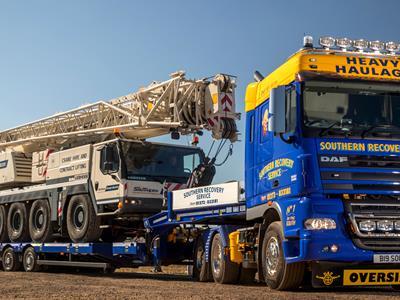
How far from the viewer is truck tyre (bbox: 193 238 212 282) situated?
13664 millimetres

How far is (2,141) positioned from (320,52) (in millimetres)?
14456

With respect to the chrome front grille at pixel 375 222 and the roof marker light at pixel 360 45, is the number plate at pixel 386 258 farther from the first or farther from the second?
the roof marker light at pixel 360 45

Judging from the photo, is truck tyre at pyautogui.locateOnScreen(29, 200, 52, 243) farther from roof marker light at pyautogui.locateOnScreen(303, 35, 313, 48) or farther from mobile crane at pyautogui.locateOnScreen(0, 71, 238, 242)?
roof marker light at pyautogui.locateOnScreen(303, 35, 313, 48)

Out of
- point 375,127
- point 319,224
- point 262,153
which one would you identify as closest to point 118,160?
point 262,153

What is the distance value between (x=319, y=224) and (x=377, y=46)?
10.5 feet

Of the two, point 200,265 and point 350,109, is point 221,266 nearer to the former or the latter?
point 200,265

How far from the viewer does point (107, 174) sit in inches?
622

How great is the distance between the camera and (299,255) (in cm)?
936

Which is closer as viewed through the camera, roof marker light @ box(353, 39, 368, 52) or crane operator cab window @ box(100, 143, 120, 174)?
roof marker light @ box(353, 39, 368, 52)

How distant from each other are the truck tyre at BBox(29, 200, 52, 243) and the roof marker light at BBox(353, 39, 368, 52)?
1038 cm

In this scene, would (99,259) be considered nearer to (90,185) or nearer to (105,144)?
(90,185)

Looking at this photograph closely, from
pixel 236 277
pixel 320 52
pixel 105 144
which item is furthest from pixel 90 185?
pixel 320 52

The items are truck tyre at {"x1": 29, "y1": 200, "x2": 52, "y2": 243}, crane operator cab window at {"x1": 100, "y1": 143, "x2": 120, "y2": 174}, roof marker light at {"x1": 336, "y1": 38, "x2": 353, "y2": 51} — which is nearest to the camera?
roof marker light at {"x1": 336, "y1": 38, "x2": 353, "y2": 51}

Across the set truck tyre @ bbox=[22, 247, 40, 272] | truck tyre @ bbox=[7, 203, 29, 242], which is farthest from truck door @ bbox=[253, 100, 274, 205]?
truck tyre @ bbox=[7, 203, 29, 242]
